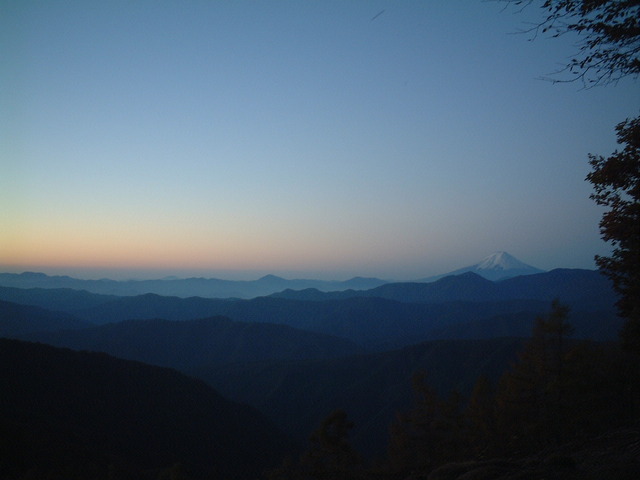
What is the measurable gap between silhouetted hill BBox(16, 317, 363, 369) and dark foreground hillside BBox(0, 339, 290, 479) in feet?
294

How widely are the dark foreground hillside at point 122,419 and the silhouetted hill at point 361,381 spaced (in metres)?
26.5

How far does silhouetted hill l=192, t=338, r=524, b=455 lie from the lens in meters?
90.2

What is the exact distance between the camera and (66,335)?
515ft

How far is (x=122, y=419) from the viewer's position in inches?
2216

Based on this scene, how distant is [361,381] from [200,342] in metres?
101

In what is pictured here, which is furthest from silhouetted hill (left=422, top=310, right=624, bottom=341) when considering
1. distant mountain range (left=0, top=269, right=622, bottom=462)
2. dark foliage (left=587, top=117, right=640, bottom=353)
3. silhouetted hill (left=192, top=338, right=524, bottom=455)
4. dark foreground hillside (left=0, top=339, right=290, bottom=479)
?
dark foliage (left=587, top=117, right=640, bottom=353)

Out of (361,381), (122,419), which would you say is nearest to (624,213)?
(122,419)

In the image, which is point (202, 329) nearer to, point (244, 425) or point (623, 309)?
point (244, 425)

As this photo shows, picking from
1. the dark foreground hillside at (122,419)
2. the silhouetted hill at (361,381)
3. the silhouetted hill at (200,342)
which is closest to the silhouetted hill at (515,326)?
the silhouetted hill at (200,342)

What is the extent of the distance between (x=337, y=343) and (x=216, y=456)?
125282 millimetres

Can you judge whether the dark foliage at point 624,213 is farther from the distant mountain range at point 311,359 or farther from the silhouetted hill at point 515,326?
the silhouetted hill at point 515,326

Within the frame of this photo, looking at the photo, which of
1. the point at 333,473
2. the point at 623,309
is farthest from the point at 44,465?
the point at 623,309

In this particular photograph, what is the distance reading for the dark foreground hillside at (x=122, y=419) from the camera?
36219 millimetres

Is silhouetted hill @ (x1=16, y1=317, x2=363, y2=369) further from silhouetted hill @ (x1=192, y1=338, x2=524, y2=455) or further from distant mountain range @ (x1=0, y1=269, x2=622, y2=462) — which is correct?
silhouetted hill @ (x1=192, y1=338, x2=524, y2=455)
